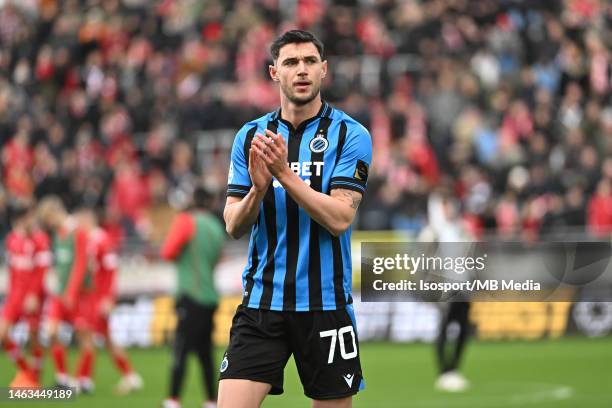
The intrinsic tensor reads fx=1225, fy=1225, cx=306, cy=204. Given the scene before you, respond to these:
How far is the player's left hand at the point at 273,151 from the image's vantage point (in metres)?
6.13

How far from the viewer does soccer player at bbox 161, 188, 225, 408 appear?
40.9 feet

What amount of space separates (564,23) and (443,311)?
421 inches

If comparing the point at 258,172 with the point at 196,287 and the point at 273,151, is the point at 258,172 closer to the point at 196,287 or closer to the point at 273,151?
the point at 273,151

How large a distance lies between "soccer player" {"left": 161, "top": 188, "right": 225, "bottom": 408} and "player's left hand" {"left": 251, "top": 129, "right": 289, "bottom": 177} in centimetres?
658

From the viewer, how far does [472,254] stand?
8344 mm

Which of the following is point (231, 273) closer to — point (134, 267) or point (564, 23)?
point (134, 267)

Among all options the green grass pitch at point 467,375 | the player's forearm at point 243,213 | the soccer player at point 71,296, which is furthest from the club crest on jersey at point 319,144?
the soccer player at point 71,296

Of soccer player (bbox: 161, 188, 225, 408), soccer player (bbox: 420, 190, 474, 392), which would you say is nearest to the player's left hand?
soccer player (bbox: 161, 188, 225, 408)

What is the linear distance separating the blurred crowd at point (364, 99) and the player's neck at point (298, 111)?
12.3 metres

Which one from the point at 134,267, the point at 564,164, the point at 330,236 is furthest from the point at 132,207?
the point at 330,236

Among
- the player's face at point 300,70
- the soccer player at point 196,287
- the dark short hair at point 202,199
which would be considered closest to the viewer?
the player's face at point 300,70

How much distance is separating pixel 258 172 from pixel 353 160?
25.9 inches

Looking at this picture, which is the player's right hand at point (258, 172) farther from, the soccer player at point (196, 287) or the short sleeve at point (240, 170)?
the soccer player at point (196, 287)

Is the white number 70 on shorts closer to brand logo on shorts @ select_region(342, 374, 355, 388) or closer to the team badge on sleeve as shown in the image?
brand logo on shorts @ select_region(342, 374, 355, 388)
